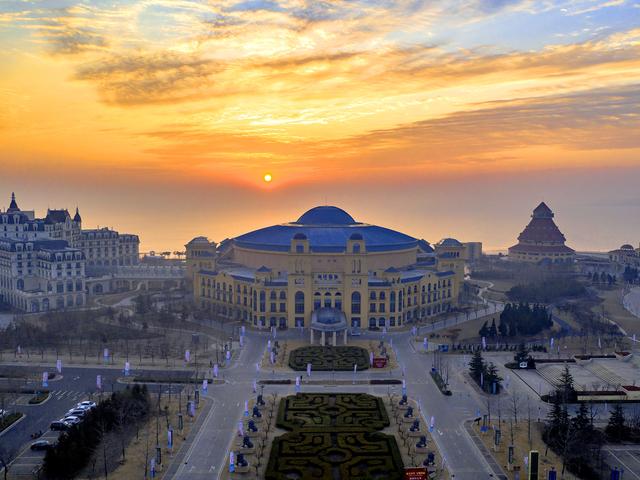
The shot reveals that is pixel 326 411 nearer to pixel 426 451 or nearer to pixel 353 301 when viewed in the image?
pixel 426 451

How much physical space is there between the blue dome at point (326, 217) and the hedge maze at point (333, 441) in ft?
163

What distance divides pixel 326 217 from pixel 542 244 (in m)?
57.3

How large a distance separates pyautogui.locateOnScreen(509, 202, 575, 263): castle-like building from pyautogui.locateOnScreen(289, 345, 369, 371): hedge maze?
77211mm

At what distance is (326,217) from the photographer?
103 metres

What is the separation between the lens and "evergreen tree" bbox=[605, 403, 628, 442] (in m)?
46.9

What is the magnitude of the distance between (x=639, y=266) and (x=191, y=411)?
10450cm

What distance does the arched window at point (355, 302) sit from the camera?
82000 mm

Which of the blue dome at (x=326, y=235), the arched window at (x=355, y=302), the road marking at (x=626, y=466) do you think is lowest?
the road marking at (x=626, y=466)

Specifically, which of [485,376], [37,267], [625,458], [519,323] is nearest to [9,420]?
[485,376]

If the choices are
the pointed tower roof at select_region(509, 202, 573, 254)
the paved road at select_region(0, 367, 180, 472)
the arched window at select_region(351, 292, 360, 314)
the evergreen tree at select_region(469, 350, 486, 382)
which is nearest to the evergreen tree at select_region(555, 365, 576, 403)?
the evergreen tree at select_region(469, 350, 486, 382)

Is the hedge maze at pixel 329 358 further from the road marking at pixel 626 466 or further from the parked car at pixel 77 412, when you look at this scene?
the road marking at pixel 626 466

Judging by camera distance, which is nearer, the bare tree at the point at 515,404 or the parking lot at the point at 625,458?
the parking lot at the point at 625,458

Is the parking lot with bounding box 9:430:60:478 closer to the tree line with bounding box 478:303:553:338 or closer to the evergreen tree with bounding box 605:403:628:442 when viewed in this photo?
the evergreen tree with bounding box 605:403:628:442

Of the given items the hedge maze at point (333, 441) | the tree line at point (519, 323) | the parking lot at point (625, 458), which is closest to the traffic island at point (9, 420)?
the hedge maze at point (333, 441)
